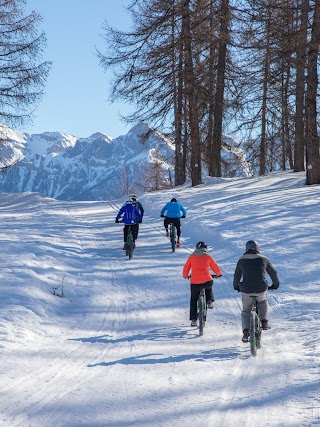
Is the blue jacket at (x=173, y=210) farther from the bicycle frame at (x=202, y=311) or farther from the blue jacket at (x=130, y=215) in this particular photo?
the bicycle frame at (x=202, y=311)

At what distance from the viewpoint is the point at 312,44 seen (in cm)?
1703

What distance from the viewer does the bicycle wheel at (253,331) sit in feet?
21.5

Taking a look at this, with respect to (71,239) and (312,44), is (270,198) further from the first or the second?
(71,239)

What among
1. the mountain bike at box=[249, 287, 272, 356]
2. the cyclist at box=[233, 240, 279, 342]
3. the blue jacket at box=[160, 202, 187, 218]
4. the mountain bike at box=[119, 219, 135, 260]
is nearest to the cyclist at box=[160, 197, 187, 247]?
the blue jacket at box=[160, 202, 187, 218]

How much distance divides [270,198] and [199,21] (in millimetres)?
9591

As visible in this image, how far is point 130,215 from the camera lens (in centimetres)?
1429

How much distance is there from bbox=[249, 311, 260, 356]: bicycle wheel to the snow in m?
0.13

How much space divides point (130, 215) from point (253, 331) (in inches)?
320

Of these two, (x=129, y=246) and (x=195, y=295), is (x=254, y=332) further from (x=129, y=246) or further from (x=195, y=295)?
(x=129, y=246)

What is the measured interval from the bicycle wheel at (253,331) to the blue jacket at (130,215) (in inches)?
309

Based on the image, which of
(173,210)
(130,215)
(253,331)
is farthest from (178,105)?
(253,331)

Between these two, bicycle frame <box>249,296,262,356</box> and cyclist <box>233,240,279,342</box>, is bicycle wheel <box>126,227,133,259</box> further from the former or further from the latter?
bicycle frame <box>249,296,262,356</box>

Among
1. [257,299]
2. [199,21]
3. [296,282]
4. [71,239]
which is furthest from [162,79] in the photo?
[257,299]

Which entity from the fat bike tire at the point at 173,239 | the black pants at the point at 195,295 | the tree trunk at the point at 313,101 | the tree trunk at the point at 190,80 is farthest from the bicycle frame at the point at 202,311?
the tree trunk at the point at 190,80
